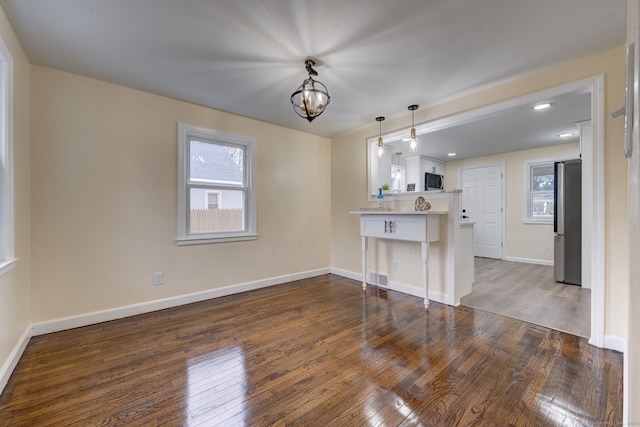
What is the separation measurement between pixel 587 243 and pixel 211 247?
5186 millimetres

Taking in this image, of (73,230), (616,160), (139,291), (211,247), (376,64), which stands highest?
(376,64)

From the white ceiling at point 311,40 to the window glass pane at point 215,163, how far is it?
2.39 feet

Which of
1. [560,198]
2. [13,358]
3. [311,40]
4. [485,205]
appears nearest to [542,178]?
[485,205]

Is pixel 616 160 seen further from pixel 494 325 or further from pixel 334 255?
pixel 334 255

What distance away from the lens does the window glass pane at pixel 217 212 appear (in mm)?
3246

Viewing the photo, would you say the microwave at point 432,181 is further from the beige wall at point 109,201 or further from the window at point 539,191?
the beige wall at point 109,201

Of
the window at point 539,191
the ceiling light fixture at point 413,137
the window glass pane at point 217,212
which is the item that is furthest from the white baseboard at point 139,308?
the window at point 539,191

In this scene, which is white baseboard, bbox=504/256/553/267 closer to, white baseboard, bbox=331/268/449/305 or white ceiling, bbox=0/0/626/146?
white baseboard, bbox=331/268/449/305

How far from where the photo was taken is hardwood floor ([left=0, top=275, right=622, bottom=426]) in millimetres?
1441

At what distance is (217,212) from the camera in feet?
11.2

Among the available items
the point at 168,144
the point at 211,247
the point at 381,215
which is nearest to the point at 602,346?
the point at 381,215

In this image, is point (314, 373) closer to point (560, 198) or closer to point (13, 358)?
point (13, 358)

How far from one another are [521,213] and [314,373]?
585 centimetres

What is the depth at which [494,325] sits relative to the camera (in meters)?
2.53
